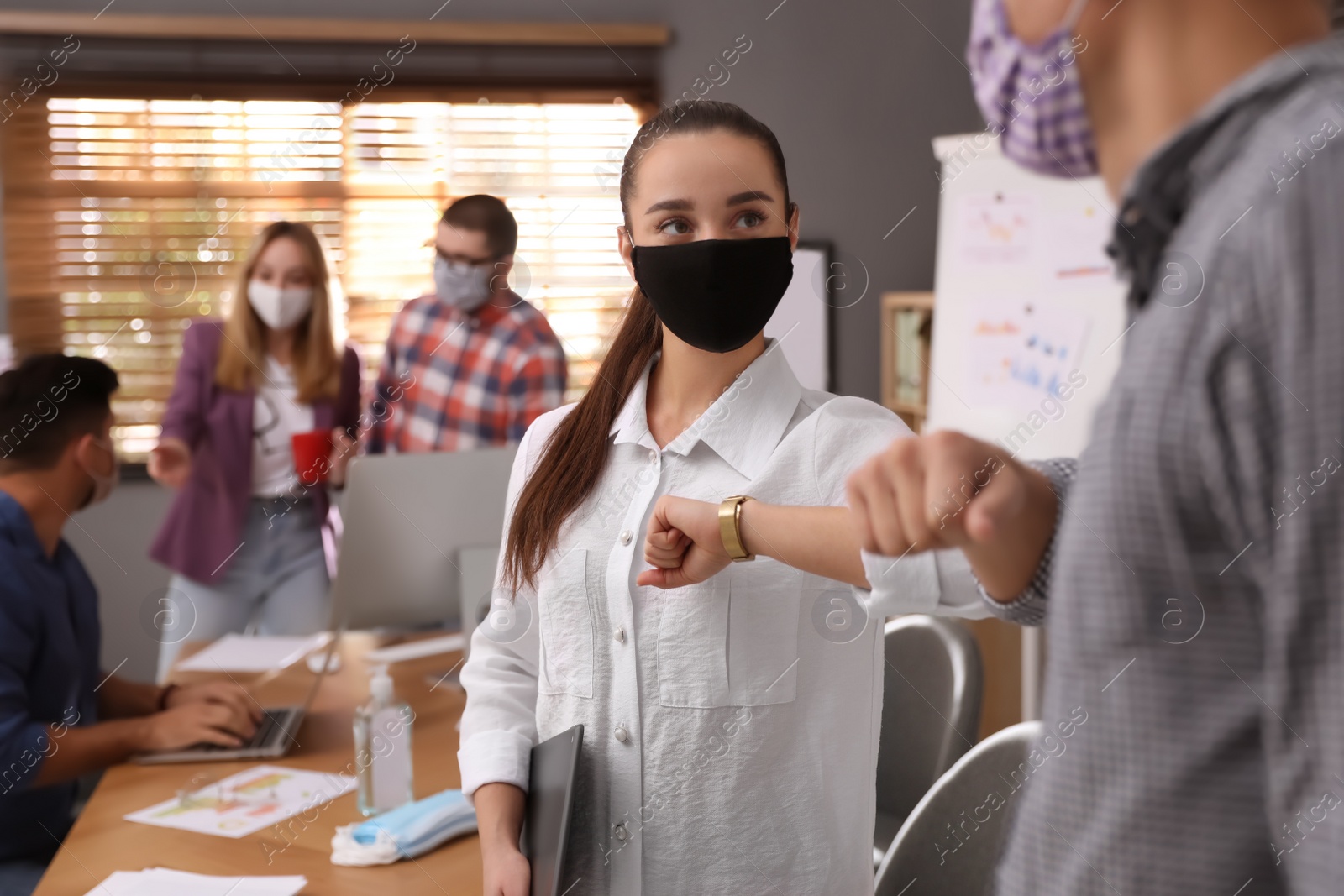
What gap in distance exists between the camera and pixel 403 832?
56.8 inches

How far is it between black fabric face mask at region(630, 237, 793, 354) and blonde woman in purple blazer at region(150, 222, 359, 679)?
1965mm

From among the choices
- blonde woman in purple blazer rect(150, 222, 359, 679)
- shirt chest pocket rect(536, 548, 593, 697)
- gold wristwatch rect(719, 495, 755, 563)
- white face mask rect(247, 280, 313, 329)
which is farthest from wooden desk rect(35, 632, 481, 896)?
white face mask rect(247, 280, 313, 329)

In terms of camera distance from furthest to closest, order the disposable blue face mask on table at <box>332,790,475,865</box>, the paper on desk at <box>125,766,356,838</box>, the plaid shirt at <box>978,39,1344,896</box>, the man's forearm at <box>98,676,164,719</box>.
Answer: the man's forearm at <box>98,676,164,719</box> < the paper on desk at <box>125,766,356,838</box> < the disposable blue face mask on table at <box>332,790,475,865</box> < the plaid shirt at <box>978,39,1344,896</box>

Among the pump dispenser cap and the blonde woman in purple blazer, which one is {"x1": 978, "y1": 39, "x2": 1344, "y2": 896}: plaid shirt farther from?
the blonde woman in purple blazer

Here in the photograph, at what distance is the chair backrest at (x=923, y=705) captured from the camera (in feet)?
5.73

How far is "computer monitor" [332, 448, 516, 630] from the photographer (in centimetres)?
202

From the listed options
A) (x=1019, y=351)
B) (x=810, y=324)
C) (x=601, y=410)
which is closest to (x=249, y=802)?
(x=601, y=410)

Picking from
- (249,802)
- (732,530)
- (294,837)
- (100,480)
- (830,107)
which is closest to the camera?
(732,530)

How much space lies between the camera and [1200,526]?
39 centimetres

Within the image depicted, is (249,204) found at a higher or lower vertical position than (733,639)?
higher

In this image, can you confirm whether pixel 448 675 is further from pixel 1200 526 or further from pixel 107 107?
pixel 107 107

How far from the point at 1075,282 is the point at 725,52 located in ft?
6.38

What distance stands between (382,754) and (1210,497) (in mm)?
1449

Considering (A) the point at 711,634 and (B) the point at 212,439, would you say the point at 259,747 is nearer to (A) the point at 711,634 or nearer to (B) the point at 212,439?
(A) the point at 711,634
